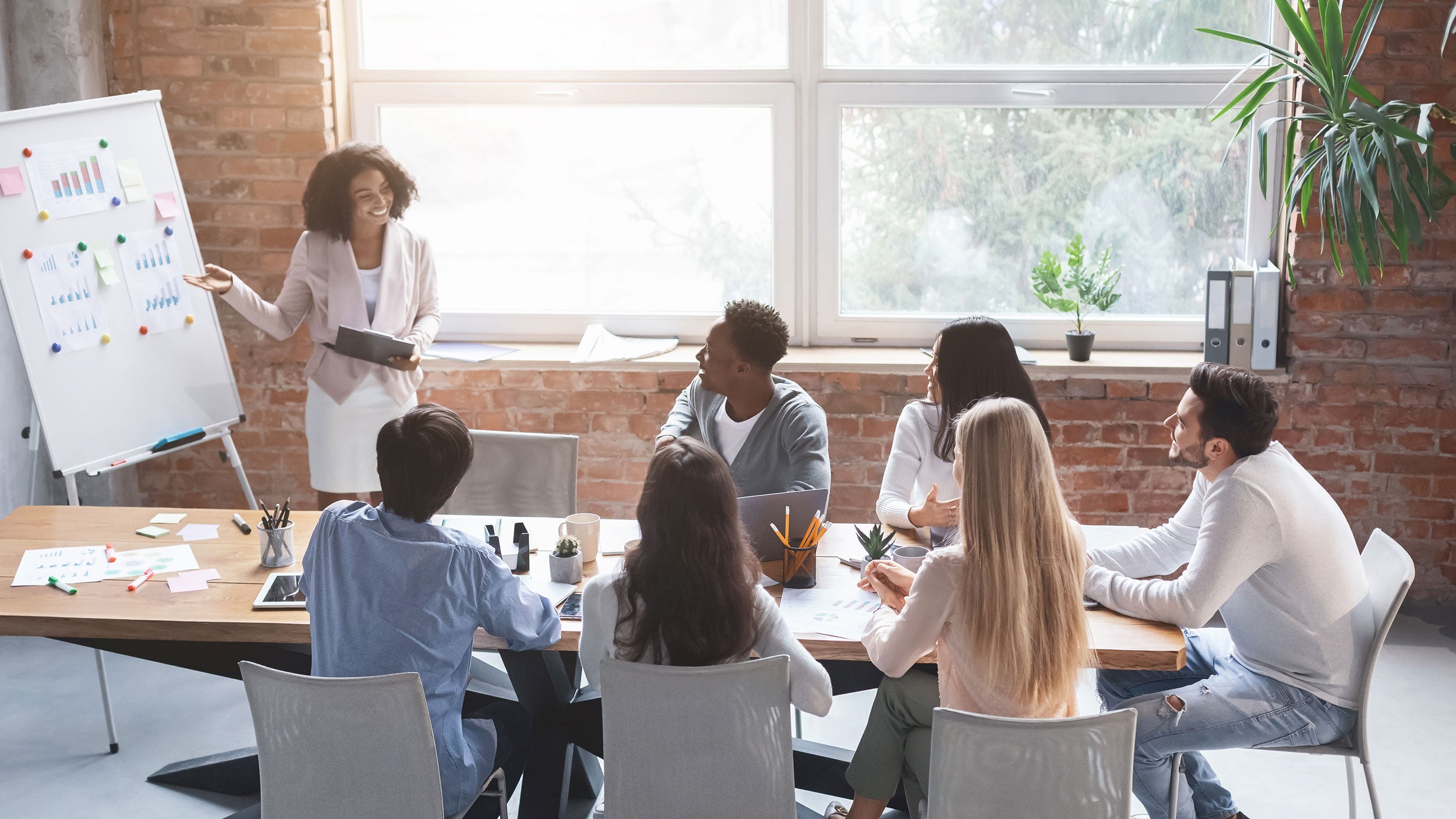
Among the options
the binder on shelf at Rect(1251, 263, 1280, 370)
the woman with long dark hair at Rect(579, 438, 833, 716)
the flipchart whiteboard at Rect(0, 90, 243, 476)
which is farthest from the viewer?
the binder on shelf at Rect(1251, 263, 1280, 370)

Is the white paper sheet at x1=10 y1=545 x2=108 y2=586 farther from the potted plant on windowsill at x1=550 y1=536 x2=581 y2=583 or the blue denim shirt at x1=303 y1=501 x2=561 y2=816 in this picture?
the potted plant on windowsill at x1=550 y1=536 x2=581 y2=583

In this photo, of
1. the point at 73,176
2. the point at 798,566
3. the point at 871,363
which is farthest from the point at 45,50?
the point at 798,566

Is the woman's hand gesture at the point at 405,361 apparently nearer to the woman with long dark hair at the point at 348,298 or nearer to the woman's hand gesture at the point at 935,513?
the woman with long dark hair at the point at 348,298

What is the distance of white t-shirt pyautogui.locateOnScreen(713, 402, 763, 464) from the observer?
126 inches

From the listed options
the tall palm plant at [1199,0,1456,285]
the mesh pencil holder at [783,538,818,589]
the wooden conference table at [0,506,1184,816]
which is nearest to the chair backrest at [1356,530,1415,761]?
the wooden conference table at [0,506,1184,816]

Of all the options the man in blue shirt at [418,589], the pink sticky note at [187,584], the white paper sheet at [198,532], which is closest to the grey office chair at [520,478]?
the white paper sheet at [198,532]

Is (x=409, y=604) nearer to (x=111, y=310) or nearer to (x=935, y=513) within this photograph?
(x=935, y=513)

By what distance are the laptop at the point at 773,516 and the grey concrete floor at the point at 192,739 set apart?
82 centimetres

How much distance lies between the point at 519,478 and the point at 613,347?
1.09 metres

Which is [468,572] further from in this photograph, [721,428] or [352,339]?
[352,339]

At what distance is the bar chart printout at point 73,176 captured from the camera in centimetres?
357

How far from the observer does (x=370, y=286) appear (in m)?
3.88

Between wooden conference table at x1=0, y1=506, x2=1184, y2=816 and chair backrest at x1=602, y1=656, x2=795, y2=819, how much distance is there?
1.21ft

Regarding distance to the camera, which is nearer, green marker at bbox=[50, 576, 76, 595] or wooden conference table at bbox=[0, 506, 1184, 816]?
wooden conference table at bbox=[0, 506, 1184, 816]
